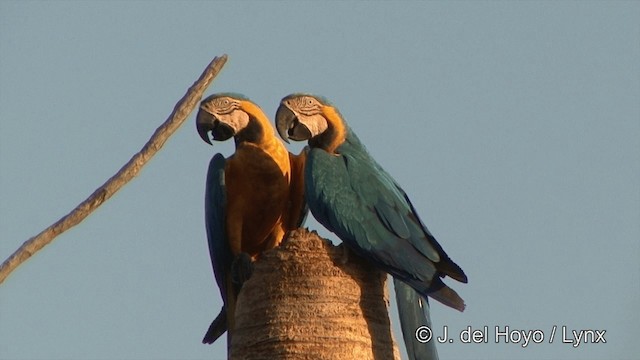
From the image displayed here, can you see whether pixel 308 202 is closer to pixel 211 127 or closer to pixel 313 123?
pixel 313 123

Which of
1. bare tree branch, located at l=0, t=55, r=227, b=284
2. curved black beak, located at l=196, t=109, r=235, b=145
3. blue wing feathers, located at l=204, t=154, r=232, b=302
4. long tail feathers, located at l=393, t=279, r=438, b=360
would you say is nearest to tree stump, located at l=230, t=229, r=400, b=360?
long tail feathers, located at l=393, t=279, r=438, b=360

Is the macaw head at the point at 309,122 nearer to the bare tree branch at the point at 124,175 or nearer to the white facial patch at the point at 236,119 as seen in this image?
the white facial patch at the point at 236,119

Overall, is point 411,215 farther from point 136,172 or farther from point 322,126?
point 136,172

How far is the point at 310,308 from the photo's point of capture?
7.80 meters

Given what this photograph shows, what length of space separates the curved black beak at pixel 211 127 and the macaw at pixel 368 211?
29 centimetres

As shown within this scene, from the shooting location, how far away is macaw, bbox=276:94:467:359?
8.11 meters

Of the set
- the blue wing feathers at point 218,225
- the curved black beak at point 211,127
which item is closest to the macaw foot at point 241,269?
the blue wing feathers at point 218,225

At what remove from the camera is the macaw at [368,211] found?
811 cm

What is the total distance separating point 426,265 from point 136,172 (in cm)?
236

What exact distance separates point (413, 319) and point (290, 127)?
3.91 feet

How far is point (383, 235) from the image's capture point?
818 cm

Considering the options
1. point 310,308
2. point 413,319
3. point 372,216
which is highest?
point 372,216

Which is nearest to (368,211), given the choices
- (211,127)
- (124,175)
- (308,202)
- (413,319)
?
(308,202)

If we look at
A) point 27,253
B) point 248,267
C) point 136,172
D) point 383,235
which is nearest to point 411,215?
point 383,235
